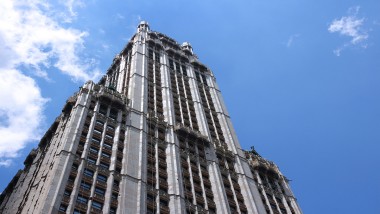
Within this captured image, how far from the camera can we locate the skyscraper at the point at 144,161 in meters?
49.6

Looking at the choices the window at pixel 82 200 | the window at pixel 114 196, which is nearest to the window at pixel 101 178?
the window at pixel 114 196

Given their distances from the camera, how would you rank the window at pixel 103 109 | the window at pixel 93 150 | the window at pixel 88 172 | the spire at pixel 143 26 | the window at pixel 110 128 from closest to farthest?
the window at pixel 88 172, the window at pixel 93 150, the window at pixel 110 128, the window at pixel 103 109, the spire at pixel 143 26

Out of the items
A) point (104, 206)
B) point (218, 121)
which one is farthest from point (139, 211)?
point (218, 121)

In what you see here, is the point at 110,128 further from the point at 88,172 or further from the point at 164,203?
the point at 164,203

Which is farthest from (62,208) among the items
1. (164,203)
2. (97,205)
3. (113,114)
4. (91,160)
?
(113,114)

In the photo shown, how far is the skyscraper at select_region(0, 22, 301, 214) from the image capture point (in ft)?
163

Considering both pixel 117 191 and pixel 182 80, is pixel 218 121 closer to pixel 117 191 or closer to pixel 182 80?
pixel 182 80

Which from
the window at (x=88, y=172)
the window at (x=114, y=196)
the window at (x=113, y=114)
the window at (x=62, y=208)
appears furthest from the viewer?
the window at (x=113, y=114)

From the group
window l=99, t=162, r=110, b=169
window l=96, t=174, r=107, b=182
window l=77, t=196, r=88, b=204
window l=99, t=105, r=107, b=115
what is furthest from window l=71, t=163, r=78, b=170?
window l=99, t=105, r=107, b=115

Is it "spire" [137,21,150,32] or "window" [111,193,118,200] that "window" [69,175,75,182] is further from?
"spire" [137,21,150,32]

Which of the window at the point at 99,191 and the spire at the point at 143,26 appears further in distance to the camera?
the spire at the point at 143,26

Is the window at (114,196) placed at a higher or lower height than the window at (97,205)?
higher

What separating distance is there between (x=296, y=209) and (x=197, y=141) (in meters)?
16.3

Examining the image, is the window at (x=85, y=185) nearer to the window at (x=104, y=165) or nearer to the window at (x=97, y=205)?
the window at (x=97, y=205)
